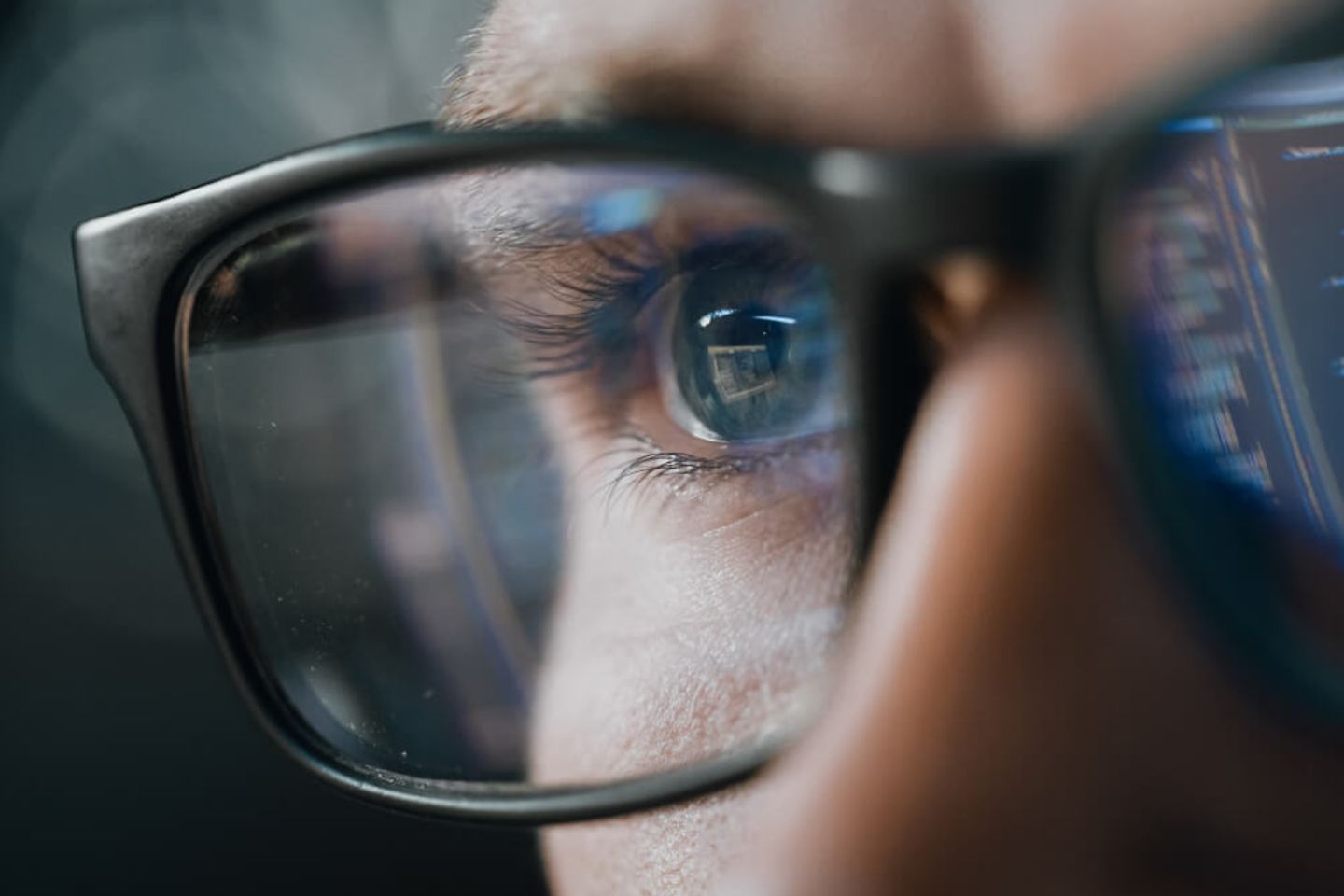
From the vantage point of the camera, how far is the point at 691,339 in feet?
1.77

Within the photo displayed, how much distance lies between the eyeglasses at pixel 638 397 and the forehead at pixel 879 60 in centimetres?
2

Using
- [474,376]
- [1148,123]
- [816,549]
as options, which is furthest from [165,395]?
[1148,123]

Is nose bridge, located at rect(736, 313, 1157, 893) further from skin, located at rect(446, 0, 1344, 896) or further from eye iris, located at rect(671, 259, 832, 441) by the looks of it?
eye iris, located at rect(671, 259, 832, 441)

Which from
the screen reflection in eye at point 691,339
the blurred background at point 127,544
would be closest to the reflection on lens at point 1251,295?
the screen reflection in eye at point 691,339

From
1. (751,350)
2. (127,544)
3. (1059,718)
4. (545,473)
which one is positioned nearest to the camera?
(1059,718)

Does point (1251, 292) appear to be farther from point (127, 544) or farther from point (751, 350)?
point (127, 544)

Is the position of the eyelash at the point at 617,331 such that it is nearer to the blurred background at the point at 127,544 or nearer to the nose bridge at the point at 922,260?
the nose bridge at the point at 922,260

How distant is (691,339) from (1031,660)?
268 mm

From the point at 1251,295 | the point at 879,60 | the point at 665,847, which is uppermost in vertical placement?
the point at 879,60

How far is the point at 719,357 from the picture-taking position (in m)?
0.52

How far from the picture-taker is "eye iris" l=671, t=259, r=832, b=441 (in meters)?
0.43

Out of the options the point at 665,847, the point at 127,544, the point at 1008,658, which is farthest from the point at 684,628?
the point at 127,544

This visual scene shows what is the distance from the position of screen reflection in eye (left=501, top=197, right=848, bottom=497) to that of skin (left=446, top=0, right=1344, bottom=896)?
7cm

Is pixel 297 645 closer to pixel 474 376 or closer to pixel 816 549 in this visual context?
pixel 474 376
